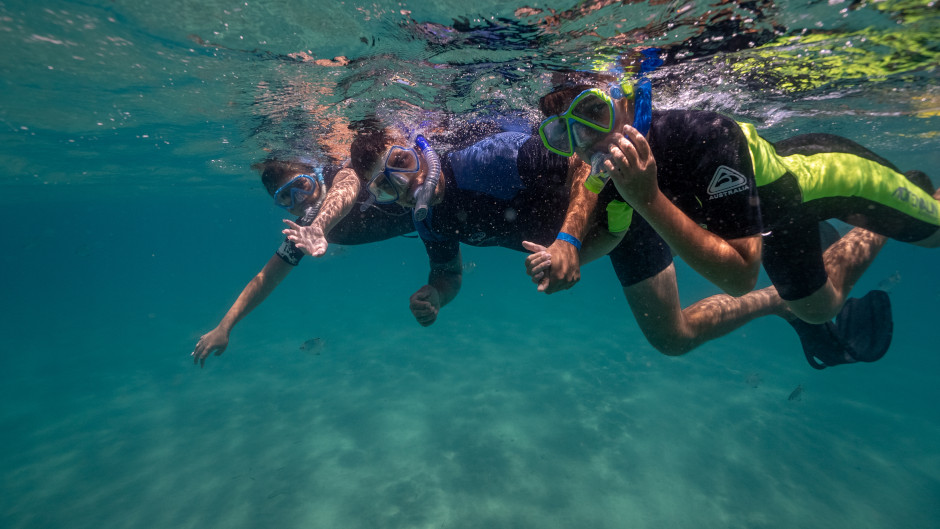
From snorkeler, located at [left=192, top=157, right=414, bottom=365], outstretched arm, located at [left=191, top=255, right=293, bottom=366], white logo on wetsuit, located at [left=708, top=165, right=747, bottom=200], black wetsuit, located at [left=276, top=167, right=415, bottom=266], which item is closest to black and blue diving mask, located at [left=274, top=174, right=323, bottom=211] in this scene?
snorkeler, located at [left=192, top=157, right=414, bottom=365]

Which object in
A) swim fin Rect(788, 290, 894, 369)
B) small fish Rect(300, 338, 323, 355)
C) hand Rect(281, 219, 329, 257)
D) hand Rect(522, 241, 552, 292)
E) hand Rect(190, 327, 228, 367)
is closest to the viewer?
hand Rect(522, 241, 552, 292)

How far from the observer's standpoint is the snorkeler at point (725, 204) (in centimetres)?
222

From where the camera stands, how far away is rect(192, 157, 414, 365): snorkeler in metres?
4.23

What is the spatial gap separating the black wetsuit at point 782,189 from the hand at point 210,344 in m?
4.90

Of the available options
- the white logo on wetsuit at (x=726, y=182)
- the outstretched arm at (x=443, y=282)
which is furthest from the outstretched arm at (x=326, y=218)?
the white logo on wetsuit at (x=726, y=182)

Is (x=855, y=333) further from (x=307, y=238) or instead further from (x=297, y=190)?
(x=297, y=190)

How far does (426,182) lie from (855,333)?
5401 millimetres

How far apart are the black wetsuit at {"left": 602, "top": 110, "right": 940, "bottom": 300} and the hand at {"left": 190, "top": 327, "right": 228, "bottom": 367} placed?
4.90 m

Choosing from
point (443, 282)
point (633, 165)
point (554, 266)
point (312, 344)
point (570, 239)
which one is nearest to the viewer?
point (633, 165)

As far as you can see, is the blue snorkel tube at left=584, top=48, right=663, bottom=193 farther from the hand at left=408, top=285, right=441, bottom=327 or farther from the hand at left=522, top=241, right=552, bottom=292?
the hand at left=408, top=285, right=441, bottom=327

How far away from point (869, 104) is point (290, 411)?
58.0ft

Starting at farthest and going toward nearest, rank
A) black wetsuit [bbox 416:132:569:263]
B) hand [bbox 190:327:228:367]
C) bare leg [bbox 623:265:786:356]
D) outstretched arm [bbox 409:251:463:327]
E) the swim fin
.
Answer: hand [bbox 190:327:228:367] → the swim fin → outstretched arm [bbox 409:251:463:327] → bare leg [bbox 623:265:786:356] → black wetsuit [bbox 416:132:569:263]

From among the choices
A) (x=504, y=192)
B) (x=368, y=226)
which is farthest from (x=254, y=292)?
(x=504, y=192)

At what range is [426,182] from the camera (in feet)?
13.4
